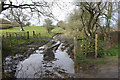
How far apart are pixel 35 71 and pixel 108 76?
104 centimetres

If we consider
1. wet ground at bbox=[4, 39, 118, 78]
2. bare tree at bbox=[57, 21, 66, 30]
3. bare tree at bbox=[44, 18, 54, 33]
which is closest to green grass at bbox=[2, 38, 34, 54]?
wet ground at bbox=[4, 39, 118, 78]

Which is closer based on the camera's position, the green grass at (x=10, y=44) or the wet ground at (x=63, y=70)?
the wet ground at (x=63, y=70)

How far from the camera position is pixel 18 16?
1.33 metres

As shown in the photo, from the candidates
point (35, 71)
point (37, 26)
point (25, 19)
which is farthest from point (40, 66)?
point (25, 19)

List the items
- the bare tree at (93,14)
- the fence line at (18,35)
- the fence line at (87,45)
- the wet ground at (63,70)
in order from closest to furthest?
the wet ground at (63,70) → the fence line at (87,45) → the fence line at (18,35) → the bare tree at (93,14)

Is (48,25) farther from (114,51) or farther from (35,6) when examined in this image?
(114,51)

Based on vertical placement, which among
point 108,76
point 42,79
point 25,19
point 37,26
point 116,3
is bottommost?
point 42,79

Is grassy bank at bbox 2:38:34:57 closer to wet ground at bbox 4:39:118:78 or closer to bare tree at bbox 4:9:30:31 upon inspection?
wet ground at bbox 4:39:118:78

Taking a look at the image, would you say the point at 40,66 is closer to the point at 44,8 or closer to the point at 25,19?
the point at 25,19

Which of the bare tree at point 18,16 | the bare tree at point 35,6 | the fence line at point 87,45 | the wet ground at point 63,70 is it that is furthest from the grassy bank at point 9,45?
the fence line at point 87,45

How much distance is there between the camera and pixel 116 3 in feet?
3.56

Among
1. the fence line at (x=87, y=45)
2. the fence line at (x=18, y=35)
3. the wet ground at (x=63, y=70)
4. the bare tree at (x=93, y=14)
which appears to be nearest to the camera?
the wet ground at (x=63, y=70)

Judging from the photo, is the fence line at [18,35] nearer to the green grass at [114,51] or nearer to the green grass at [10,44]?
the green grass at [10,44]

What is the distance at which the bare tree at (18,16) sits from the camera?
1266 millimetres
